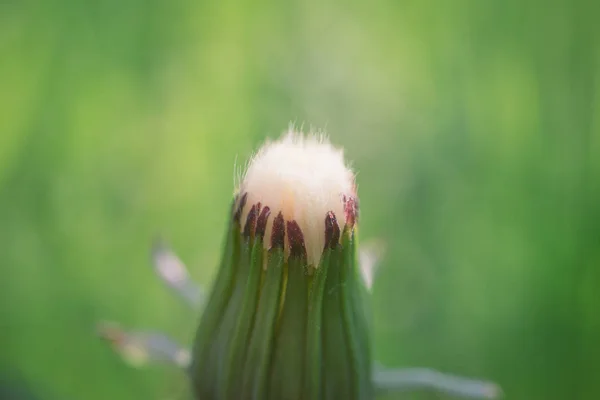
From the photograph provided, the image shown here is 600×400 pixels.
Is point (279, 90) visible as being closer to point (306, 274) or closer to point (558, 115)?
point (558, 115)

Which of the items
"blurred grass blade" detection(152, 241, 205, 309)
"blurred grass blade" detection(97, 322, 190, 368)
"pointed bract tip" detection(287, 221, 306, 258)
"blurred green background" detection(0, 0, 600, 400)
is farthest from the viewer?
"blurred green background" detection(0, 0, 600, 400)

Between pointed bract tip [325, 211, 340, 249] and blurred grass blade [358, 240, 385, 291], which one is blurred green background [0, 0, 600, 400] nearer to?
blurred grass blade [358, 240, 385, 291]

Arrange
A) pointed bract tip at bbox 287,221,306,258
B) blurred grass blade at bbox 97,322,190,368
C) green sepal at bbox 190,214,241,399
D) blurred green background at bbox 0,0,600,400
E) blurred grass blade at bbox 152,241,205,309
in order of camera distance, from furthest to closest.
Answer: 1. blurred green background at bbox 0,0,600,400
2. blurred grass blade at bbox 152,241,205,309
3. blurred grass blade at bbox 97,322,190,368
4. green sepal at bbox 190,214,241,399
5. pointed bract tip at bbox 287,221,306,258

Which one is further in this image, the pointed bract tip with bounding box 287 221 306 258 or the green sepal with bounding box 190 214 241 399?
the green sepal with bounding box 190 214 241 399

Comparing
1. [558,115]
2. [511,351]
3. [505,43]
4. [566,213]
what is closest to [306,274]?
[511,351]

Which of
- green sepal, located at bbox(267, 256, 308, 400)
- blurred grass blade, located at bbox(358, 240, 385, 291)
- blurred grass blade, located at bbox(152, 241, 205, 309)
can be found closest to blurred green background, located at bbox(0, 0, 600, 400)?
blurred grass blade, located at bbox(152, 241, 205, 309)

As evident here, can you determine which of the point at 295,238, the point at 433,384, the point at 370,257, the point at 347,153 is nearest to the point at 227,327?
the point at 295,238

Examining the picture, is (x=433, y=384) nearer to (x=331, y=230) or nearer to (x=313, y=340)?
(x=313, y=340)
